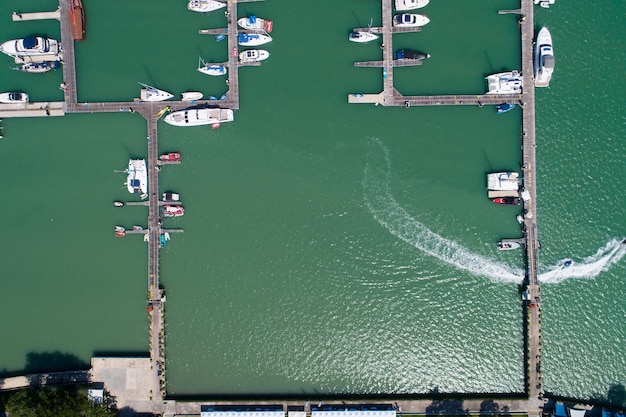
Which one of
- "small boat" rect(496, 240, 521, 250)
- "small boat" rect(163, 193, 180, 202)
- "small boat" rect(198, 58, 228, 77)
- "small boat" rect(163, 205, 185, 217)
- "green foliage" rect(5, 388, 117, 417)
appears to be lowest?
"green foliage" rect(5, 388, 117, 417)

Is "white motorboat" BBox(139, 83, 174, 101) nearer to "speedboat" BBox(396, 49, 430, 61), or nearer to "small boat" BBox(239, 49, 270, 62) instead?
"small boat" BBox(239, 49, 270, 62)

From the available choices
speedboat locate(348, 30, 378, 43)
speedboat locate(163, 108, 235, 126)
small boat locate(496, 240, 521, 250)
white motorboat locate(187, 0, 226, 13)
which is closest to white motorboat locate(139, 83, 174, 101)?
speedboat locate(163, 108, 235, 126)

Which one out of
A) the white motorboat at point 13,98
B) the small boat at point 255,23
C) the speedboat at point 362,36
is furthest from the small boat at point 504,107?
the white motorboat at point 13,98

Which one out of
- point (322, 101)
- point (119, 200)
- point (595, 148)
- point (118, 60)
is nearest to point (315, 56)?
point (322, 101)

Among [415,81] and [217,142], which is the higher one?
[415,81]

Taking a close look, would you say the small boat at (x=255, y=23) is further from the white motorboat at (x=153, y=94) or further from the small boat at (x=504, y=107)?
the small boat at (x=504, y=107)

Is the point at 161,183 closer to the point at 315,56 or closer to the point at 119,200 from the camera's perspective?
the point at 119,200

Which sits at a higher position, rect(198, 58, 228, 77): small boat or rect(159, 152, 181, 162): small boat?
rect(198, 58, 228, 77): small boat
